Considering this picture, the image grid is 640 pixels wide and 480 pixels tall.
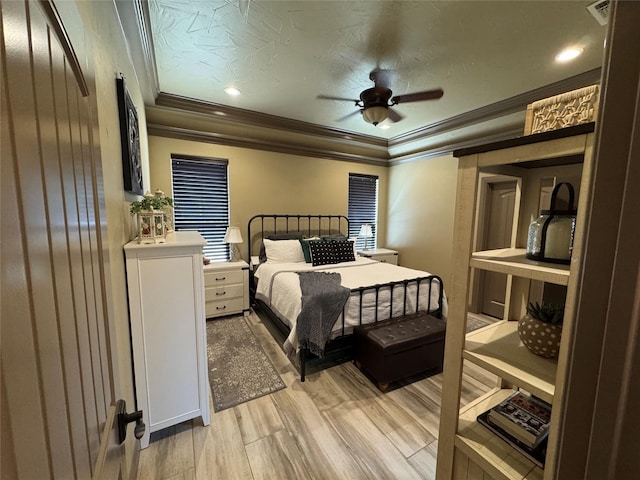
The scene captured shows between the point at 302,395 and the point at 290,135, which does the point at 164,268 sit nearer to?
the point at 302,395

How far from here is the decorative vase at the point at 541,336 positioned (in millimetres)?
882

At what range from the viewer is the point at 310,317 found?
7.41 ft

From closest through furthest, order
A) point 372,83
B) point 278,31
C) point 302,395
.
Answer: point 278,31
point 302,395
point 372,83

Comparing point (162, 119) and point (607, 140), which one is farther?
point (162, 119)

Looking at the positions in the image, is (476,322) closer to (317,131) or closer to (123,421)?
(317,131)

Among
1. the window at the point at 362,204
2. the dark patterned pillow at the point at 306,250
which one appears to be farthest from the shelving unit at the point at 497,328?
the window at the point at 362,204

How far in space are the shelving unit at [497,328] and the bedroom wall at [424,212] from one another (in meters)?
3.11

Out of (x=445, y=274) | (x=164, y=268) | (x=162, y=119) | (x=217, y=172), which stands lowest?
(x=445, y=274)

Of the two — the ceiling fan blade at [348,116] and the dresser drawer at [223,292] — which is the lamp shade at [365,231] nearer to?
the ceiling fan blade at [348,116]

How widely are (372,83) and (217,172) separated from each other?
2.43 meters

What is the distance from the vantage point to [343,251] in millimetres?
3895

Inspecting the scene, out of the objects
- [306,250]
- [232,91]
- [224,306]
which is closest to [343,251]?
[306,250]

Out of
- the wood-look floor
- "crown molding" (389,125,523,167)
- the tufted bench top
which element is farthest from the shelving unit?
"crown molding" (389,125,523,167)

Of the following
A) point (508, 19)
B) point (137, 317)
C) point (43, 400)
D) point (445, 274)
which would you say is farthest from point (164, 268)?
point (445, 274)
